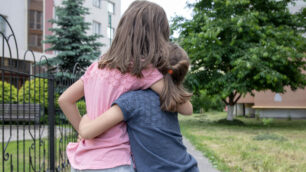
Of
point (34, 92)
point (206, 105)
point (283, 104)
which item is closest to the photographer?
point (34, 92)

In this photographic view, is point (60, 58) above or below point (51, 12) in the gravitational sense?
below

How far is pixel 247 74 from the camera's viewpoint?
14867 mm

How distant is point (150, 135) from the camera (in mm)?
1571

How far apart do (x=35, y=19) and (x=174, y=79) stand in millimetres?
23167

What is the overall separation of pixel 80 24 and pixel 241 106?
17.7 metres

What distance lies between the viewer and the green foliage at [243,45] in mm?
13820

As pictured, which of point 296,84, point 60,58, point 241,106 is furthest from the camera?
point 241,106

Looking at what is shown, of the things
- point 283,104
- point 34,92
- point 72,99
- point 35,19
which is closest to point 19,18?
point 35,19

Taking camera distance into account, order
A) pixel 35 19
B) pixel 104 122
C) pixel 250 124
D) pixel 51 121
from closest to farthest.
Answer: pixel 104 122 < pixel 51 121 < pixel 250 124 < pixel 35 19

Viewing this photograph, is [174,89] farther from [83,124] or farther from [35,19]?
[35,19]

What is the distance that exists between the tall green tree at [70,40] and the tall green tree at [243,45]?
456 cm

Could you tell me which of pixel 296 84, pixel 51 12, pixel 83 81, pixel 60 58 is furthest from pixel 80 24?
pixel 83 81

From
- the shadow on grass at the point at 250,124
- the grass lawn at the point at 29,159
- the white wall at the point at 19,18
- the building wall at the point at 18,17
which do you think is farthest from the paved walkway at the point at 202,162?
the building wall at the point at 18,17

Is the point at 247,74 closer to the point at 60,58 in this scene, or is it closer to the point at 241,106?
the point at 60,58
